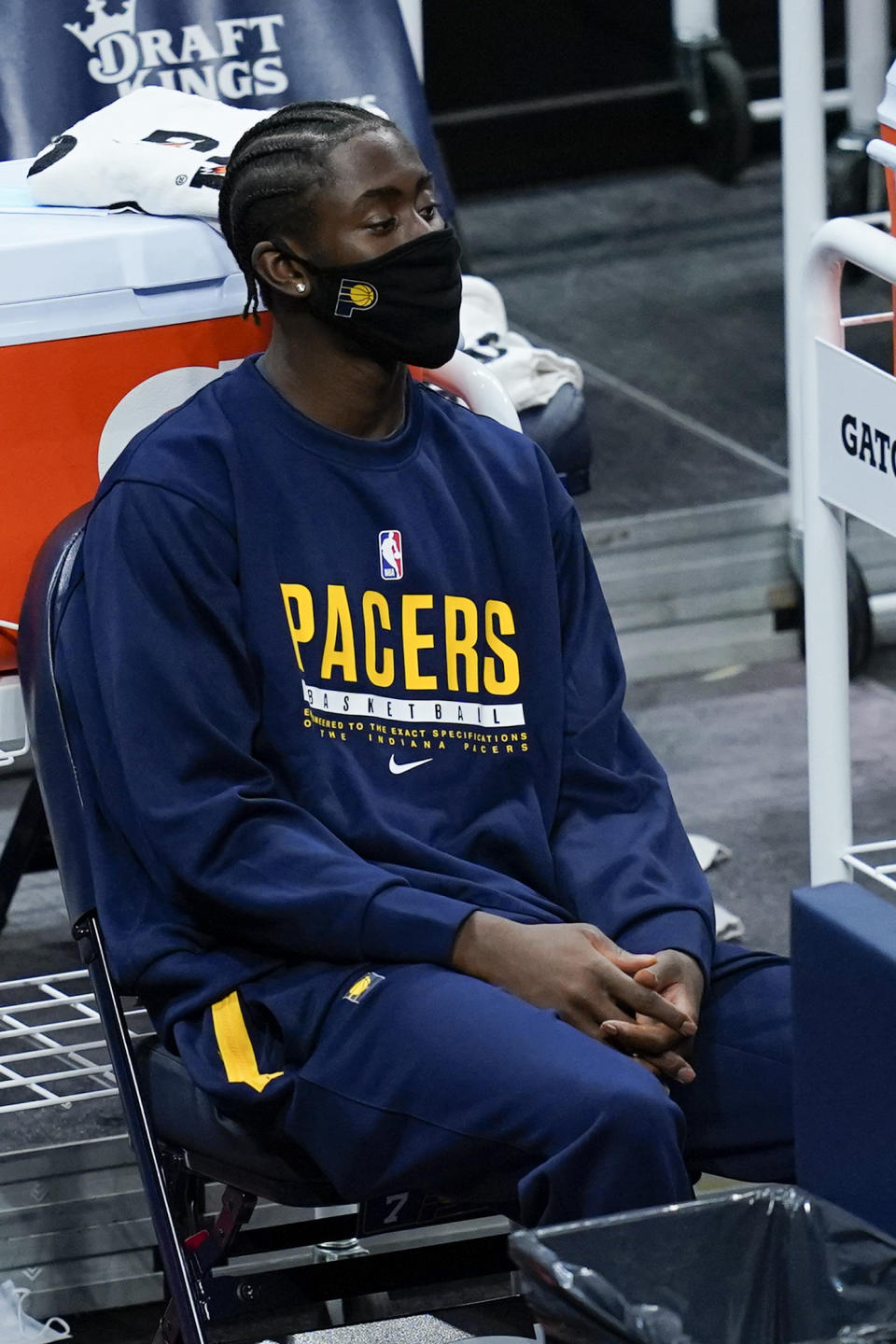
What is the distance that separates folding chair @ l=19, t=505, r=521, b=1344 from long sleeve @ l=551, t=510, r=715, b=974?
30 cm

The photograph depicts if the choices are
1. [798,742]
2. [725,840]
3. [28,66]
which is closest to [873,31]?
[798,742]

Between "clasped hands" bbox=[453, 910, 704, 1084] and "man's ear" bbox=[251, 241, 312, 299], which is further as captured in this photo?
"man's ear" bbox=[251, 241, 312, 299]

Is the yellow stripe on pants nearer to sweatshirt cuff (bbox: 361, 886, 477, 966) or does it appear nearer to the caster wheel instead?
sweatshirt cuff (bbox: 361, 886, 477, 966)

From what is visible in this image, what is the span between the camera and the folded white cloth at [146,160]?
2.54 m

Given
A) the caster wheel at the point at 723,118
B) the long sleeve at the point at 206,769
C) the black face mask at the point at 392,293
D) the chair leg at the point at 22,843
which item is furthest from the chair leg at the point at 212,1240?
the caster wheel at the point at 723,118

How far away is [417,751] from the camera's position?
2.25 m

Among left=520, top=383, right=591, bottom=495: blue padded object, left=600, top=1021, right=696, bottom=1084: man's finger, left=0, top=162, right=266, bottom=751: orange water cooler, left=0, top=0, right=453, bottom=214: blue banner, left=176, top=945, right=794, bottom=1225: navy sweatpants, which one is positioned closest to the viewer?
left=176, top=945, right=794, bottom=1225: navy sweatpants

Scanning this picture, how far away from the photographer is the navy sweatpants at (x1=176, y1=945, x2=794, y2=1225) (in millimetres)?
1999

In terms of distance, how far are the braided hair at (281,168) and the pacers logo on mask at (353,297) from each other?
8cm

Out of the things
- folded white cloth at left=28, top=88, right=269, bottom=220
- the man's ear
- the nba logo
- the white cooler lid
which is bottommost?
the nba logo

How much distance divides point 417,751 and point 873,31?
3547mm

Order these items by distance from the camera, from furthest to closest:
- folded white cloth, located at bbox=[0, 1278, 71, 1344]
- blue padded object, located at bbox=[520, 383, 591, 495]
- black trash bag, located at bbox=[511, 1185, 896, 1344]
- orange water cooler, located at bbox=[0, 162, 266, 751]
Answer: blue padded object, located at bbox=[520, 383, 591, 495], folded white cloth, located at bbox=[0, 1278, 71, 1344], orange water cooler, located at bbox=[0, 162, 266, 751], black trash bag, located at bbox=[511, 1185, 896, 1344]

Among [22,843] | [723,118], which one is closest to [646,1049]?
[22,843]

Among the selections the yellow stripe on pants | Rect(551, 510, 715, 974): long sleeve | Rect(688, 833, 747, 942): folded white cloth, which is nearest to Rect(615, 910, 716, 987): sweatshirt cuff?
Rect(551, 510, 715, 974): long sleeve
